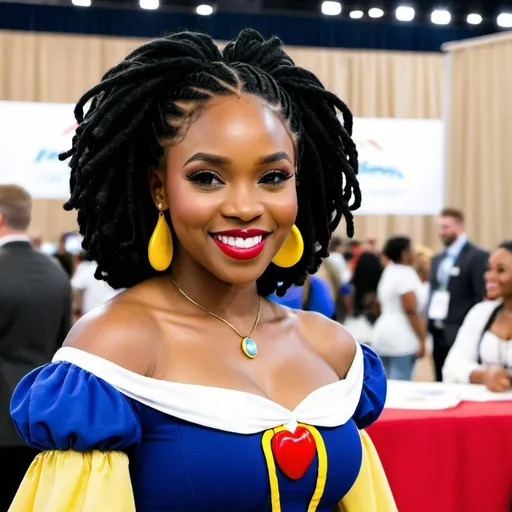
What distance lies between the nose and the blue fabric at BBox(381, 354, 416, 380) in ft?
14.8

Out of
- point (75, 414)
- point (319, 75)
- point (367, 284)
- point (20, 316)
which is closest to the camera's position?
point (75, 414)

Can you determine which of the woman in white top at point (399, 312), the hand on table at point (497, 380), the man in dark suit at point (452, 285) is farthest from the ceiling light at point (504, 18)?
the hand on table at point (497, 380)

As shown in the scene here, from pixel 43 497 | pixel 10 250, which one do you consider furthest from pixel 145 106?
pixel 10 250

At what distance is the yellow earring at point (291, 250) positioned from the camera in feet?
4.76

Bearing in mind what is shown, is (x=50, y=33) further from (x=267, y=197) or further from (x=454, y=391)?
(x=267, y=197)

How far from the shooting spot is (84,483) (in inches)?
46.6

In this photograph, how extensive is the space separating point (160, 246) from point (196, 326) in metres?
0.12

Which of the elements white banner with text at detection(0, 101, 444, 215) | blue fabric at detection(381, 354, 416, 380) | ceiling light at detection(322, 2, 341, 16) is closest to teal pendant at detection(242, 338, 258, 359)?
blue fabric at detection(381, 354, 416, 380)

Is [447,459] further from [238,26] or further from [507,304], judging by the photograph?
[238,26]

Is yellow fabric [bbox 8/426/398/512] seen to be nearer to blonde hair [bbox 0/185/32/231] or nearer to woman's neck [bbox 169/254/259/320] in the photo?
woman's neck [bbox 169/254/259/320]

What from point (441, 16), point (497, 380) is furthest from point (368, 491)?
point (441, 16)

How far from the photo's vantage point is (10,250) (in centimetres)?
357

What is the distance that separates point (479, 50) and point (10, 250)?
669cm

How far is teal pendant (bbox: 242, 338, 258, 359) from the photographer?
136cm
